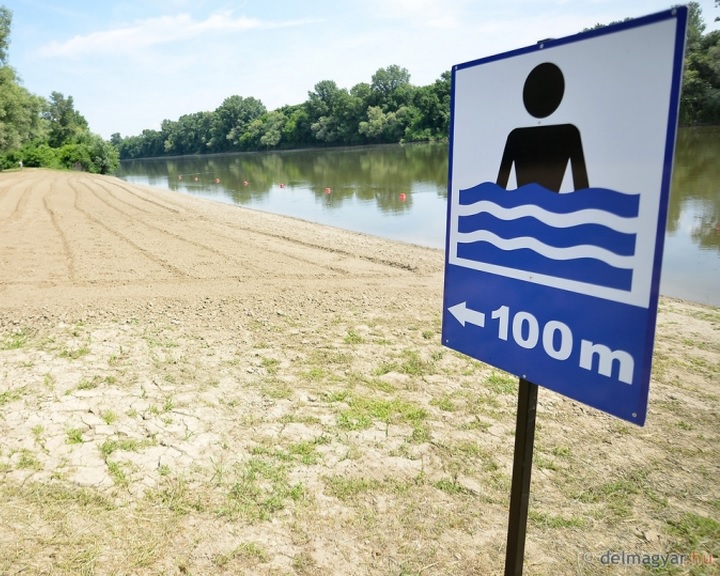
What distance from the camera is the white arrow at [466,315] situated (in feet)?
5.58

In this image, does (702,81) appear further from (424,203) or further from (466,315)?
(466,315)

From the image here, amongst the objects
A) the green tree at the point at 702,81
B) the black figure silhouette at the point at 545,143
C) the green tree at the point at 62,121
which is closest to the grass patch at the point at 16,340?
the black figure silhouette at the point at 545,143

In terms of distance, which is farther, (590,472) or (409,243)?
(409,243)

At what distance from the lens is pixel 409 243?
1248 centimetres

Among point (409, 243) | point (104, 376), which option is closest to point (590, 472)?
point (104, 376)

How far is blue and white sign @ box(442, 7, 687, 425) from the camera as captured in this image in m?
1.18

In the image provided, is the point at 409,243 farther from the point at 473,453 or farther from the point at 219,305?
the point at 473,453

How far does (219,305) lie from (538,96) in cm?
530

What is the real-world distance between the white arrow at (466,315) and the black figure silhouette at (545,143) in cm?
47

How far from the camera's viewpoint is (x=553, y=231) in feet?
4.65

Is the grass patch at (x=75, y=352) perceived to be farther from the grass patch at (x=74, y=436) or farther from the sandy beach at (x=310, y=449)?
the grass patch at (x=74, y=436)

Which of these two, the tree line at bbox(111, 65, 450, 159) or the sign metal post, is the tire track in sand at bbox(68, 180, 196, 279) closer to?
the sign metal post

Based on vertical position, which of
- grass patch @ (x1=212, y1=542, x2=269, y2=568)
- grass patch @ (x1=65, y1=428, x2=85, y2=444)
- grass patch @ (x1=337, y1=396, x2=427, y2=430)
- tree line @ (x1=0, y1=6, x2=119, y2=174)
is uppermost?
tree line @ (x1=0, y1=6, x2=119, y2=174)

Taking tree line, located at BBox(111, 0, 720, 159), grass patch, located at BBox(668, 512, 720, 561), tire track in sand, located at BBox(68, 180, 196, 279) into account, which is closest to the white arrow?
grass patch, located at BBox(668, 512, 720, 561)
